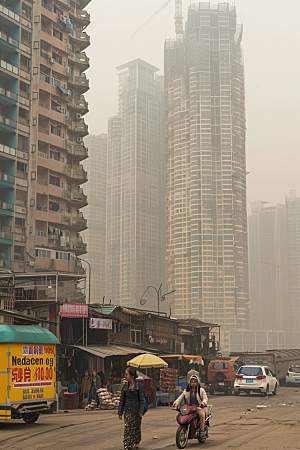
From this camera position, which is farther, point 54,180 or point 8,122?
point 54,180

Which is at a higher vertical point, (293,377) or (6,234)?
(6,234)

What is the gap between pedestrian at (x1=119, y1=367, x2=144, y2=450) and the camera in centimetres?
1070

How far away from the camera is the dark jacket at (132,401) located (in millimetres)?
10781

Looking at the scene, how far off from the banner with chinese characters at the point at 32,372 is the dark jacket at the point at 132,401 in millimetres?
5240

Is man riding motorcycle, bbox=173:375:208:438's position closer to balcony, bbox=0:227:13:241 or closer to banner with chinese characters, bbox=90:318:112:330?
banner with chinese characters, bbox=90:318:112:330

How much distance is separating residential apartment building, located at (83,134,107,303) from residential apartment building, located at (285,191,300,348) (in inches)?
2413

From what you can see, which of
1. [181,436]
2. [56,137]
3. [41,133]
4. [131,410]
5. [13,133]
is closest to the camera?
[131,410]

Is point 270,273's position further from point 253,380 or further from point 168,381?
point 168,381

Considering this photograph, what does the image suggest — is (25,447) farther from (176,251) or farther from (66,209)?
(176,251)

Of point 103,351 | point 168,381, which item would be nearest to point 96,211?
point 103,351

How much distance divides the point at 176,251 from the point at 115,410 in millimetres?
119124

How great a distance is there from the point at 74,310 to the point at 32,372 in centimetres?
1369

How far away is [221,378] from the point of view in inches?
1378

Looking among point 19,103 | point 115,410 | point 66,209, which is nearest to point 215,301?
point 66,209
